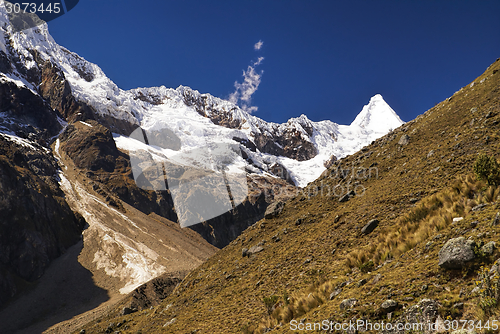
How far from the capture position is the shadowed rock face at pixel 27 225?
7256 centimetres

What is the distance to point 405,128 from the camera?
31.0m

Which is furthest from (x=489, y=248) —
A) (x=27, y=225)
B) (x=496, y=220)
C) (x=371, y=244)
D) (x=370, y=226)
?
(x=27, y=225)

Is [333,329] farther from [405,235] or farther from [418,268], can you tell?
[405,235]

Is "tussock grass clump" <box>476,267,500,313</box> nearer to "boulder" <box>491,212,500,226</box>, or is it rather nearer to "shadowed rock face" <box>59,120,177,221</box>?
"boulder" <box>491,212,500,226</box>

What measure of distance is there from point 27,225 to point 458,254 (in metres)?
105

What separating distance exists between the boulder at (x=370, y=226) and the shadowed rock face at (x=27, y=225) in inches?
3359

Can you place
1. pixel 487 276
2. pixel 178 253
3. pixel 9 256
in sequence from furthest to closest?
pixel 178 253 < pixel 9 256 < pixel 487 276

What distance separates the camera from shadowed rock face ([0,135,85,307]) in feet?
238

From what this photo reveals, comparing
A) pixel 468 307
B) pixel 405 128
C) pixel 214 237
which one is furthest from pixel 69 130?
pixel 468 307

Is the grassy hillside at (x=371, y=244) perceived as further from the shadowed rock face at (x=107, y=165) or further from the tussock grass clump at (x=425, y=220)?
the shadowed rock face at (x=107, y=165)

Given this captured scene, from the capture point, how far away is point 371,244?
12789 mm

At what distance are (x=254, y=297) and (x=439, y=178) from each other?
43.7 ft

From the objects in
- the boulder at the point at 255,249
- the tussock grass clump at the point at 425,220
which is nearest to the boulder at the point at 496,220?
the tussock grass clump at the point at 425,220

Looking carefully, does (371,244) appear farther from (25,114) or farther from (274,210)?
(25,114)
